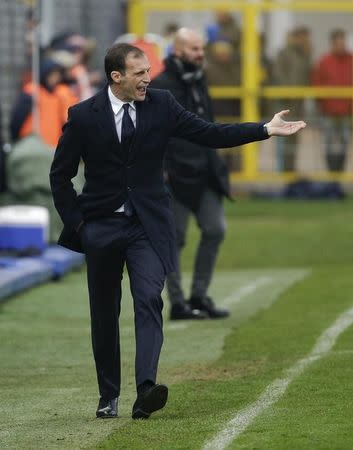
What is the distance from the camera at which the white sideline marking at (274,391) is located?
7.77 meters

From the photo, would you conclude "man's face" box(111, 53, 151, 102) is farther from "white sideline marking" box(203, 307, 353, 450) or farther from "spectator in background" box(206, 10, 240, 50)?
"spectator in background" box(206, 10, 240, 50)

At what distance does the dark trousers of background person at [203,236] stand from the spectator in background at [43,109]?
6.36m

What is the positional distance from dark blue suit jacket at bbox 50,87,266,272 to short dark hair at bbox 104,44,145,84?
0.14 meters

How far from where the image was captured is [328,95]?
26.6 m

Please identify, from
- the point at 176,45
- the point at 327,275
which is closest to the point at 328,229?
the point at 327,275

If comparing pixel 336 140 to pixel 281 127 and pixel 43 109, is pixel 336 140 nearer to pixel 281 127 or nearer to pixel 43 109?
pixel 43 109

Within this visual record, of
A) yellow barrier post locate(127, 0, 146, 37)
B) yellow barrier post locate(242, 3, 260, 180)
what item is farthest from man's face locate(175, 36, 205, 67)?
yellow barrier post locate(127, 0, 146, 37)

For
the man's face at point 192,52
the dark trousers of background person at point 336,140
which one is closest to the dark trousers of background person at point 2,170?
the man's face at point 192,52

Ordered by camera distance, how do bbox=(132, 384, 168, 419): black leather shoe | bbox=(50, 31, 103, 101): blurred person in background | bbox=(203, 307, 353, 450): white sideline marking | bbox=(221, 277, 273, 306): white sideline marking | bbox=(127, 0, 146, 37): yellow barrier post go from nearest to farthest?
→ bbox=(203, 307, 353, 450): white sideline marking < bbox=(132, 384, 168, 419): black leather shoe < bbox=(221, 277, 273, 306): white sideline marking < bbox=(50, 31, 103, 101): blurred person in background < bbox=(127, 0, 146, 37): yellow barrier post

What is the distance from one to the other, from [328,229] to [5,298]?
7054mm

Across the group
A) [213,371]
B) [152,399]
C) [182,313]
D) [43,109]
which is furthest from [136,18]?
[152,399]

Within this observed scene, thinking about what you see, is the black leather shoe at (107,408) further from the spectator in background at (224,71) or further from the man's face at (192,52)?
the spectator in background at (224,71)

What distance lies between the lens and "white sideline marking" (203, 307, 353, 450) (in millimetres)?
7773

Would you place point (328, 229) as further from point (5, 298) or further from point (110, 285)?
point (110, 285)
